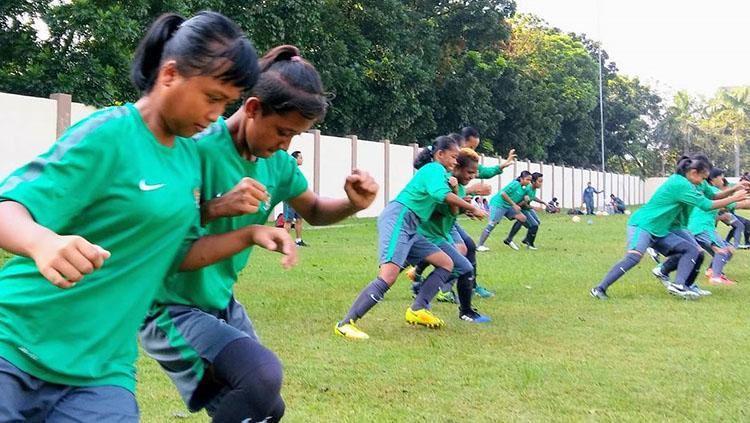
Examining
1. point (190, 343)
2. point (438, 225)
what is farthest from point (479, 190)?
point (190, 343)

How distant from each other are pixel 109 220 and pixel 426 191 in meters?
5.67

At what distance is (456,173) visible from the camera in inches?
353

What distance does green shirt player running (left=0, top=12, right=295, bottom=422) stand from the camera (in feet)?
7.88

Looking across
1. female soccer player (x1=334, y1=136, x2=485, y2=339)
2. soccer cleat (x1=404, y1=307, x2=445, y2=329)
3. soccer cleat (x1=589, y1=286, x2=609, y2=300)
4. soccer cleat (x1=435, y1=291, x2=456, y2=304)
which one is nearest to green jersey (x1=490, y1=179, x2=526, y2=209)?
soccer cleat (x1=589, y1=286, x2=609, y2=300)

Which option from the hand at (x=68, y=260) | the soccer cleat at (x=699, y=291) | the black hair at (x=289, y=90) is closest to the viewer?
the hand at (x=68, y=260)

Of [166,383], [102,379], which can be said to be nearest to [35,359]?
[102,379]

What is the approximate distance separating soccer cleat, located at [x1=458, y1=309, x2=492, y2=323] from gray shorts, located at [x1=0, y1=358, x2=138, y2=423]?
6083 mm

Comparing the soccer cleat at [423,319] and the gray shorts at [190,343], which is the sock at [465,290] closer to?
the soccer cleat at [423,319]

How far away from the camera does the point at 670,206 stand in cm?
1031

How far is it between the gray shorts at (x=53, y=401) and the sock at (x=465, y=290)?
5907mm

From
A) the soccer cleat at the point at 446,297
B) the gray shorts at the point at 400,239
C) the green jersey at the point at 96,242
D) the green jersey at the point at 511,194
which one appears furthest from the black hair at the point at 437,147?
the green jersey at the point at 511,194

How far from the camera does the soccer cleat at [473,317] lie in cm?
847

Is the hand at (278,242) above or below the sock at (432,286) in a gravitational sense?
above

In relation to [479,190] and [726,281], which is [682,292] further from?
[479,190]
